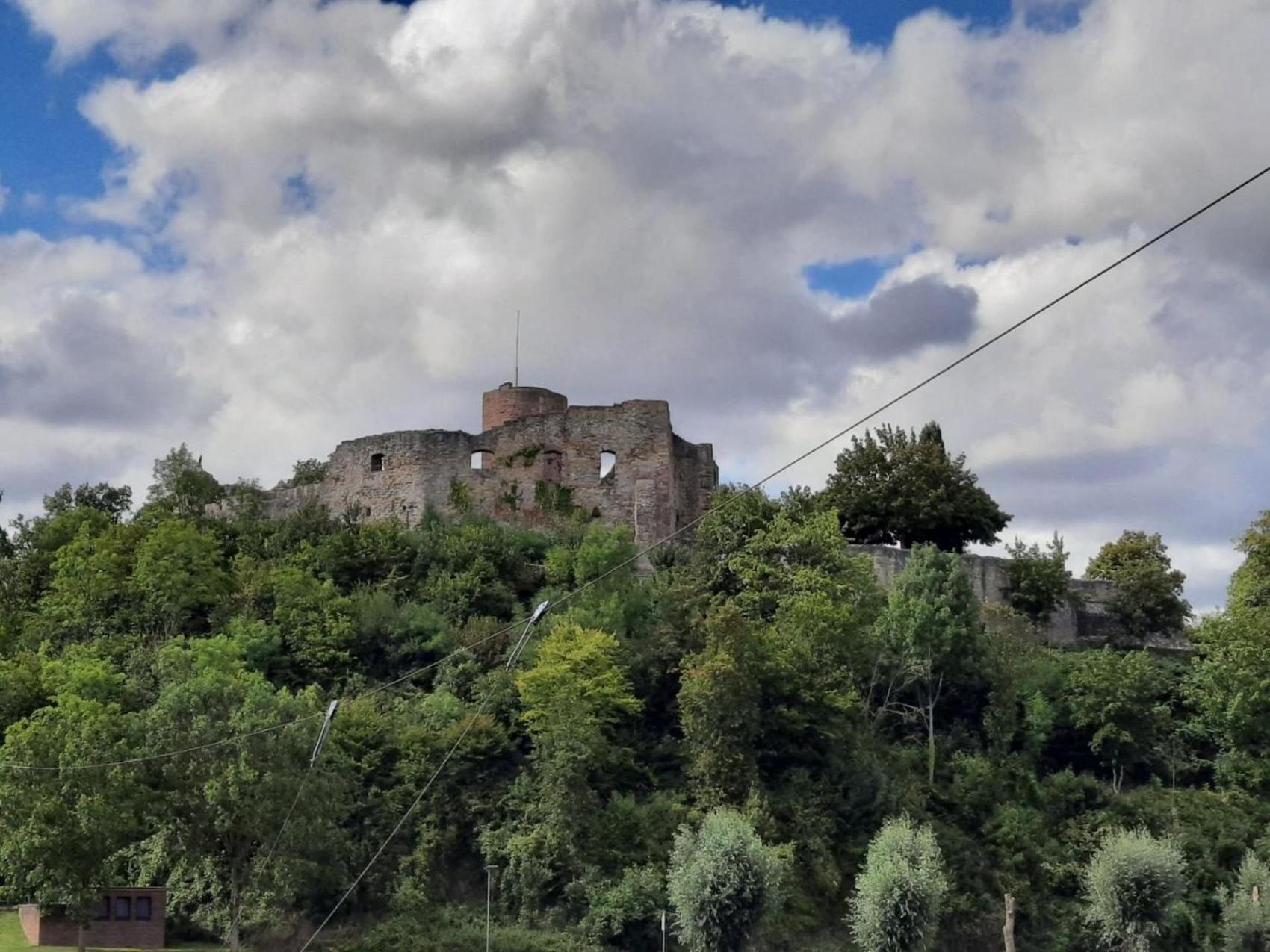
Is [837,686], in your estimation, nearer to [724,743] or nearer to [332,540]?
[724,743]

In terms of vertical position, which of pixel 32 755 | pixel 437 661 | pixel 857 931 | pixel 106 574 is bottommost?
pixel 857 931

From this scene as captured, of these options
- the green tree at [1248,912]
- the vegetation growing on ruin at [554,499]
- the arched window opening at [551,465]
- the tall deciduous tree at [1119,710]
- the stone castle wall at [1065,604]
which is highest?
the arched window opening at [551,465]

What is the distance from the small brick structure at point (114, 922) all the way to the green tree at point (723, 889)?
37.7 feet

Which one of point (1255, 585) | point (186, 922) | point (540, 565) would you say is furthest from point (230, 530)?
point (1255, 585)

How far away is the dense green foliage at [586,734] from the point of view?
42438mm

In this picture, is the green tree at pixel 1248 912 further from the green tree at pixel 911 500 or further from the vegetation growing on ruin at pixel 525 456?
the vegetation growing on ruin at pixel 525 456

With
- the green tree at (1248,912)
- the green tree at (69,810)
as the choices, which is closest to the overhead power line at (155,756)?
the green tree at (69,810)

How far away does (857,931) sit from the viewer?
142 ft

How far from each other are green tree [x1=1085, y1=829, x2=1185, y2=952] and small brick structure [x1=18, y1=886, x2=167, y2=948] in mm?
21684

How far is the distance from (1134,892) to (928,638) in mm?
9424

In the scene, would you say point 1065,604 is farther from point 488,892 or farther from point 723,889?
point 488,892

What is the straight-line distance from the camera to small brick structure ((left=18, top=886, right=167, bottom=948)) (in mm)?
42438

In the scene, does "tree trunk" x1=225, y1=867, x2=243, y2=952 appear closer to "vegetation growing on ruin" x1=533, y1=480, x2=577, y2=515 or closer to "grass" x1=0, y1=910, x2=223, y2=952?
"grass" x1=0, y1=910, x2=223, y2=952

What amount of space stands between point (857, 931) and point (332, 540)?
73.2 ft
